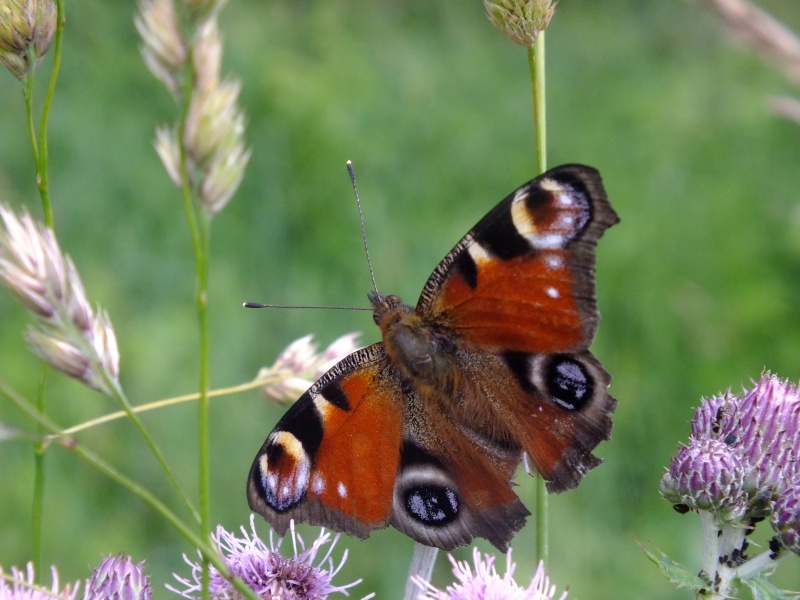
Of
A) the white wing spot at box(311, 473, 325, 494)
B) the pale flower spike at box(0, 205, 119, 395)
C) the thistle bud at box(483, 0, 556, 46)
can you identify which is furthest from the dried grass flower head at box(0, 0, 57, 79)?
the white wing spot at box(311, 473, 325, 494)

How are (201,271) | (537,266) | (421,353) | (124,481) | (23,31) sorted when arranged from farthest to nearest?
1. (421,353)
2. (537,266)
3. (23,31)
4. (201,271)
5. (124,481)

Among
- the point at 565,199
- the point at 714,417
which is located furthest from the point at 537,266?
the point at 714,417

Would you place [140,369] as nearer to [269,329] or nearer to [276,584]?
[269,329]

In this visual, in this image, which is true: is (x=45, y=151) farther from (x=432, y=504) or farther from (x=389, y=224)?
(x=389, y=224)

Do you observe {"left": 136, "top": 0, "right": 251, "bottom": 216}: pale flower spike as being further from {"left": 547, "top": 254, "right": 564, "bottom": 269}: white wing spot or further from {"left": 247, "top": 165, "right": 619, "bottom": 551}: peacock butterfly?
{"left": 547, "top": 254, "right": 564, "bottom": 269}: white wing spot

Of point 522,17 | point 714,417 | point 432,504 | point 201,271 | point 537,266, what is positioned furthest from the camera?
point 537,266

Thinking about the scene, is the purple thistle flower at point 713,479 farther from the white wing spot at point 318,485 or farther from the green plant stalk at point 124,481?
the green plant stalk at point 124,481

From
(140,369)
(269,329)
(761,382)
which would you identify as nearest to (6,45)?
(761,382)
